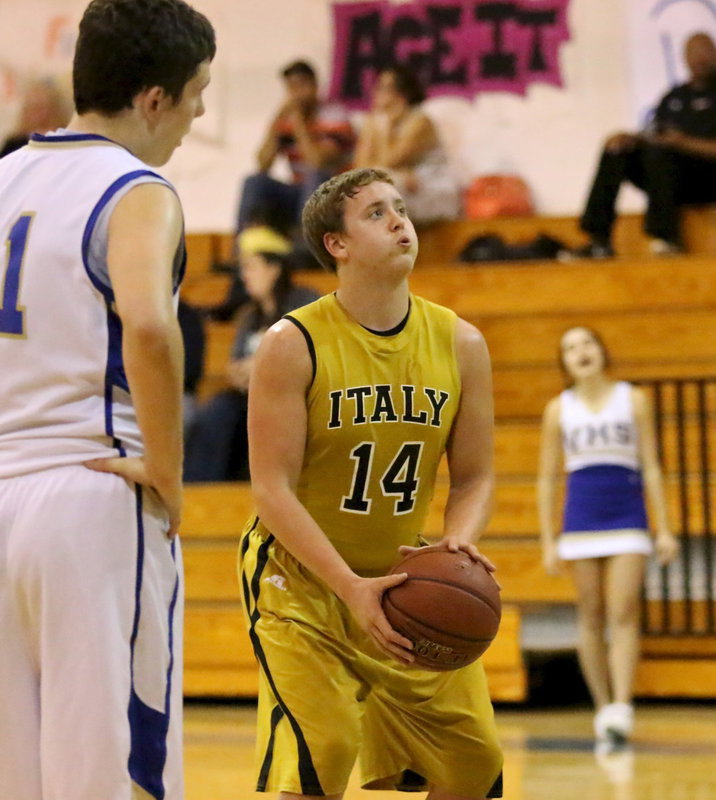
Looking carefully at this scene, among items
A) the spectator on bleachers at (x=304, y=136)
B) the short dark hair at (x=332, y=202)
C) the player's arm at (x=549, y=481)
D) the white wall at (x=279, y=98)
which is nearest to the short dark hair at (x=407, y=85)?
the spectator on bleachers at (x=304, y=136)

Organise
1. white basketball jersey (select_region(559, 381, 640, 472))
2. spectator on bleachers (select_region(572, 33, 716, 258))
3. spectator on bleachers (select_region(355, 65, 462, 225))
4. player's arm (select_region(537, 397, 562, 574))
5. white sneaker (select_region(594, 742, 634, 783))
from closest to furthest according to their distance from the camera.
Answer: white sneaker (select_region(594, 742, 634, 783))
player's arm (select_region(537, 397, 562, 574))
white basketball jersey (select_region(559, 381, 640, 472))
spectator on bleachers (select_region(572, 33, 716, 258))
spectator on bleachers (select_region(355, 65, 462, 225))

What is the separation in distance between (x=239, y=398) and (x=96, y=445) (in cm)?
548

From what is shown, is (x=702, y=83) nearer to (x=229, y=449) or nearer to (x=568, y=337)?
(x=568, y=337)

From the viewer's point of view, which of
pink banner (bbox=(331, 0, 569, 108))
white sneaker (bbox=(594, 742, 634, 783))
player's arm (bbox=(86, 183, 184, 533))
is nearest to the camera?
player's arm (bbox=(86, 183, 184, 533))

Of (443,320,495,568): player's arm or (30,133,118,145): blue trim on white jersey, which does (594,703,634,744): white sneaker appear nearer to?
(443,320,495,568): player's arm

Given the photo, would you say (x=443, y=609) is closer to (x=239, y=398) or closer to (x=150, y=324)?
(x=150, y=324)

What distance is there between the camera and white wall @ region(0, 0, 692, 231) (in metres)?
10.2

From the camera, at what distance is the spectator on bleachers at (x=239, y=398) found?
7602 millimetres

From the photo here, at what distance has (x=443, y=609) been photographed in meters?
2.74

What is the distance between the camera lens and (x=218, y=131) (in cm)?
1108

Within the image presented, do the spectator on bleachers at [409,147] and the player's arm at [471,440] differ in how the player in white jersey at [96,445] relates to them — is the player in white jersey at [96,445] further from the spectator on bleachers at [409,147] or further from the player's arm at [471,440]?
the spectator on bleachers at [409,147]

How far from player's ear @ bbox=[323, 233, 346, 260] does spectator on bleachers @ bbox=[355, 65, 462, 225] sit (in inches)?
242

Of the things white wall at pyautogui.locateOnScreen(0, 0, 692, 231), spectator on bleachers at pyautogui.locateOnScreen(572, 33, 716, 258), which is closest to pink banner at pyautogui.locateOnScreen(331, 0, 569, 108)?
white wall at pyautogui.locateOnScreen(0, 0, 692, 231)

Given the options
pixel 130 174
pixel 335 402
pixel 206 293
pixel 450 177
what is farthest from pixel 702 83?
pixel 130 174
